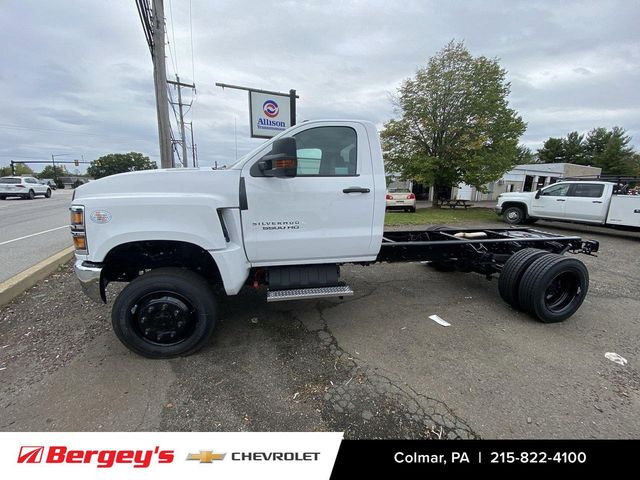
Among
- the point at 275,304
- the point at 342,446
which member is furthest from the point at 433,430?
the point at 275,304

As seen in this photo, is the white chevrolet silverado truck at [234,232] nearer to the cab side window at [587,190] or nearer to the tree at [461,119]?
the cab side window at [587,190]

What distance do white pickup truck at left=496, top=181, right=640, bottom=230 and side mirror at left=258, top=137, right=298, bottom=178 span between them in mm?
11732

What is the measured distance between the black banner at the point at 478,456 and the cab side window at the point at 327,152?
2.36 m

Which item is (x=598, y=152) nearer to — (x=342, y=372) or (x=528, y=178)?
(x=528, y=178)

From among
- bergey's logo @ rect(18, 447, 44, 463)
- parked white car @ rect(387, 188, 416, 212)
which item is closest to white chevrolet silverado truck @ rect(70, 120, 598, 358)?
bergey's logo @ rect(18, 447, 44, 463)

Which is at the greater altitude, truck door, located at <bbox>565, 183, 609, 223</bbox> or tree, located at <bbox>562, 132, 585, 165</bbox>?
tree, located at <bbox>562, 132, 585, 165</bbox>

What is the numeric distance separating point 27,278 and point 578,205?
48.4 feet

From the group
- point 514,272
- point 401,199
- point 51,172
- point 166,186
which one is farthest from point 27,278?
point 51,172

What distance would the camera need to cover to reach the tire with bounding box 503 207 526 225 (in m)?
12.1

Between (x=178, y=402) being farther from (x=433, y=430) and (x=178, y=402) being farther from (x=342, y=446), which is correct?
(x=433, y=430)

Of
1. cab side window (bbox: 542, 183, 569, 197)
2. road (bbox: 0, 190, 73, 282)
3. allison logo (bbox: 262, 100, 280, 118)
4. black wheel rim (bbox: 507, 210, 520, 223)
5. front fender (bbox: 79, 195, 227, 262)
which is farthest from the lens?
black wheel rim (bbox: 507, 210, 520, 223)

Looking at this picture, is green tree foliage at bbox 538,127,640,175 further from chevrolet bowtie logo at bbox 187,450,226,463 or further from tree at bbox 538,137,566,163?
chevrolet bowtie logo at bbox 187,450,226,463

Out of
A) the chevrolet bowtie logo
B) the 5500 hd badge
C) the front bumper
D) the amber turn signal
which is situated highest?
the 5500 hd badge

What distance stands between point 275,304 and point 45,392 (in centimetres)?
236
